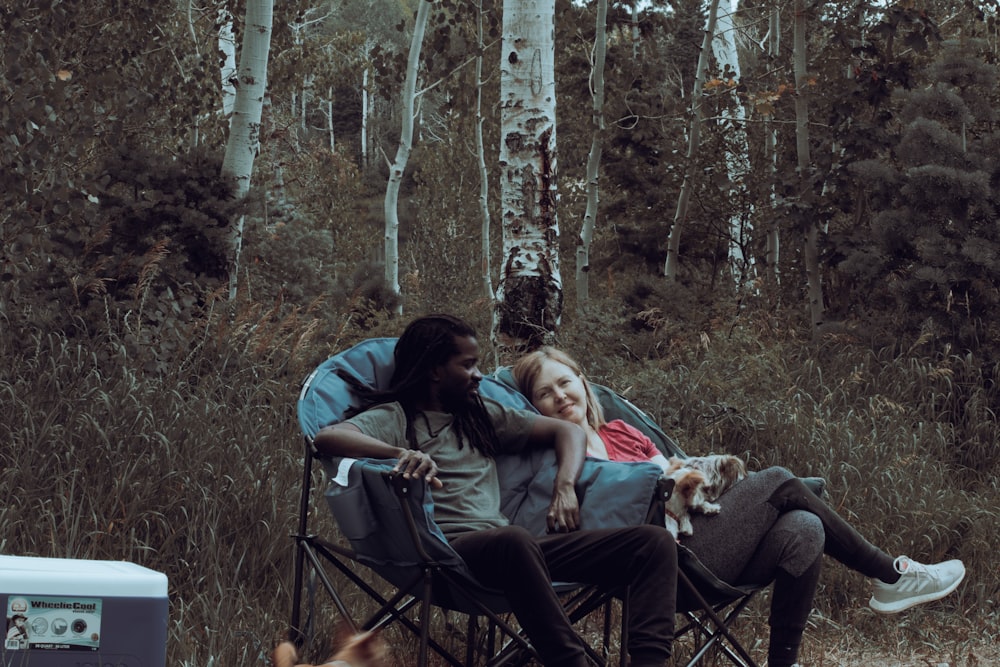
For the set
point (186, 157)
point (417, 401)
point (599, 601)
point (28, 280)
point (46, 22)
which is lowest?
point (599, 601)

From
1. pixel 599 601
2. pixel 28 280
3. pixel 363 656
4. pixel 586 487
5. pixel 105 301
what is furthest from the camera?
pixel 28 280

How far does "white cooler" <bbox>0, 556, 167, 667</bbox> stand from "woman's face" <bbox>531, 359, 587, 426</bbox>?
184 centimetres

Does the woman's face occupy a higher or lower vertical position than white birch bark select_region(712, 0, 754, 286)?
lower

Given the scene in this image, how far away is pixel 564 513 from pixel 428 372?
0.56 metres

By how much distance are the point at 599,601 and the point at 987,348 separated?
4.72 m

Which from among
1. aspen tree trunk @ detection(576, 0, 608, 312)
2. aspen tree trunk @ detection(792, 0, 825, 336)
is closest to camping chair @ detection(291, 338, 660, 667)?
aspen tree trunk @ detection(792, 0, 825, 336)

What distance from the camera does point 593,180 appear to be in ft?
34.6

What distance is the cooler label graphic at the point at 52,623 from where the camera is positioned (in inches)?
76.2

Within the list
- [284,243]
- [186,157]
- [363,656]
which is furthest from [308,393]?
[284,243]

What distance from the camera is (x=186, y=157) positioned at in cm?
657

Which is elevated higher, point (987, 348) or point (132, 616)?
point (987, 348)

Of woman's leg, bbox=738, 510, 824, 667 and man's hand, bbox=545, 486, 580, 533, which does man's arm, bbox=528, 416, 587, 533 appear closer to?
man's hand, bbox=545, 486, 580, 533

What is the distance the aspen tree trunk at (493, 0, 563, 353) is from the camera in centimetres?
→ 602

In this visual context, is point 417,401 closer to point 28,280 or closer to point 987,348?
point 28,280
